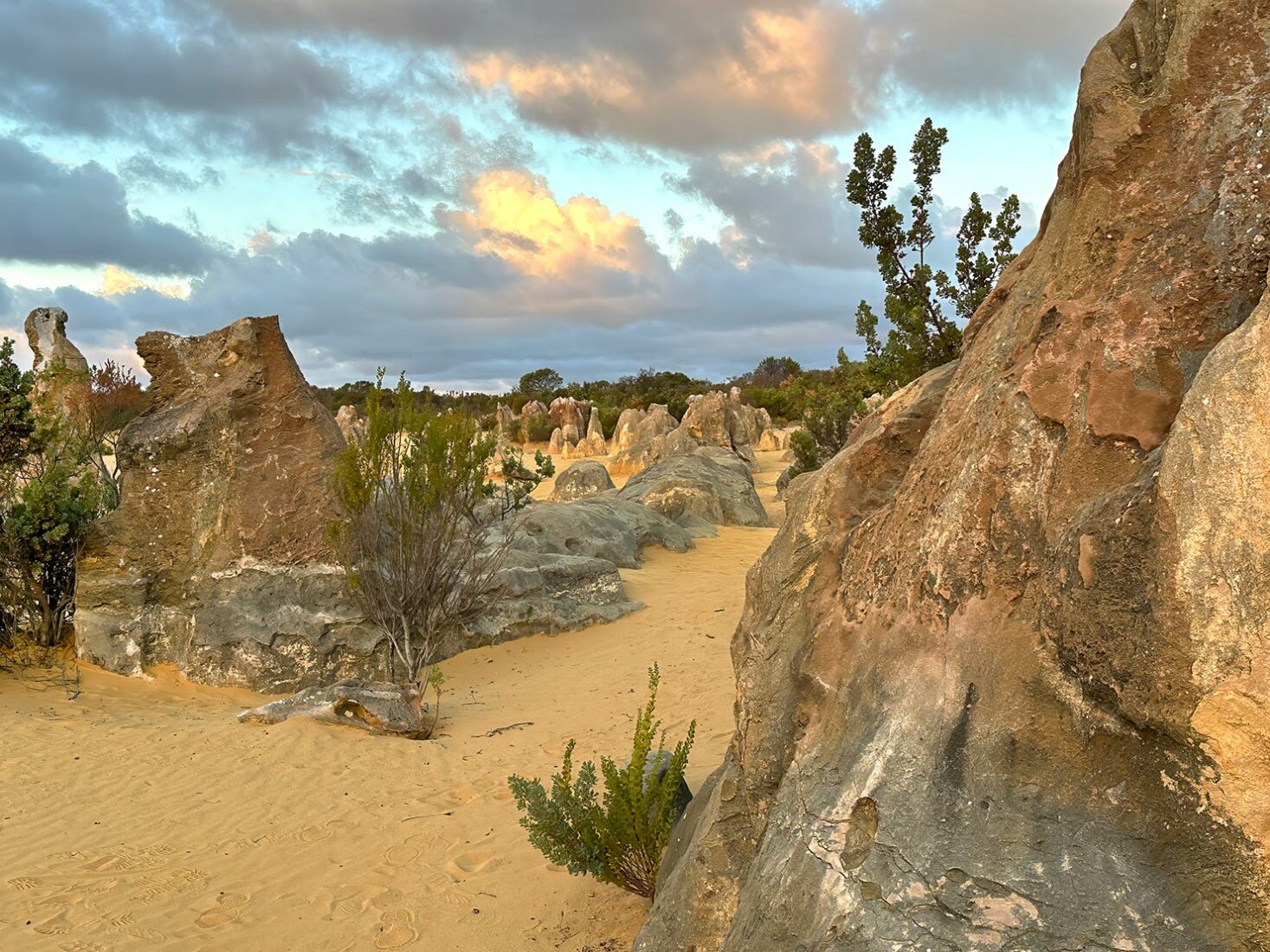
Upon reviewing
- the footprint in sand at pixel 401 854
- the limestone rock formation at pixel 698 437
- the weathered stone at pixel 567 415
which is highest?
the weathered stone at pixel 567 415

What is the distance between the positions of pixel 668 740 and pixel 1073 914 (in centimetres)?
503

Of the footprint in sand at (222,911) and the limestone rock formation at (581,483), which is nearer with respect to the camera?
the footprint in sand at (222,911)

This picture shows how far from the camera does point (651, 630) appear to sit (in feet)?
34.5

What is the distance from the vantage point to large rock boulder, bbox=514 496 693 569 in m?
12.7

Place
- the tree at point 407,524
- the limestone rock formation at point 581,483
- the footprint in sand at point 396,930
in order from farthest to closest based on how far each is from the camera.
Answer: the limestone rock formation at point 581,483
the tree at point 407,524
the footprint in sand at point 396,930

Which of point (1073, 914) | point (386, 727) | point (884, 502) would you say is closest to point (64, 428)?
point (386, 727)

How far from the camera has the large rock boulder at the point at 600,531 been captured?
41.7 ft

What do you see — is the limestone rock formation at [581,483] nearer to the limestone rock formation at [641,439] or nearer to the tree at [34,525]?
the limestone rock formation at [641,439]

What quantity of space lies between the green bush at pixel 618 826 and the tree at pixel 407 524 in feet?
14.1

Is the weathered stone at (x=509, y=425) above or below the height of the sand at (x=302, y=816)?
above

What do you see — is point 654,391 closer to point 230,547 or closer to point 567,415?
point 567,415

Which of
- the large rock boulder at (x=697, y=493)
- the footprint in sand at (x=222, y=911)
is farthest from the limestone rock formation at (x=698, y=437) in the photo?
the footprint in sand at (x=222, y=911)

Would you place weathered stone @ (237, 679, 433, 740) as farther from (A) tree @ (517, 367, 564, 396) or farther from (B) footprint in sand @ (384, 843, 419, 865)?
(A) tree @ (517, 367, 564, 396)

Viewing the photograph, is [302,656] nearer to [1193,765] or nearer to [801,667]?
[801,667]
